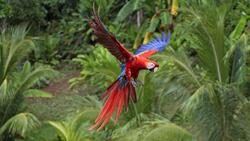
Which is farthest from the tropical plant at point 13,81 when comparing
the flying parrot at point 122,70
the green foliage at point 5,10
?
the flying parrot at point 122,70

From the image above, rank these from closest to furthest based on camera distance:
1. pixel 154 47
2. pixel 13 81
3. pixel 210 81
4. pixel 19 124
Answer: pixel 154 47 < pixel 210 81 < pixel 19 124 < pixel 13 81

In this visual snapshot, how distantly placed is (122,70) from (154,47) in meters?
0.23

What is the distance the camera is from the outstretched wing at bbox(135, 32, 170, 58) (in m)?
2.34

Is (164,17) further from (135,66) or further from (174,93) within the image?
(135,66)

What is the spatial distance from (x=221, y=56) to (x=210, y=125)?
84cm

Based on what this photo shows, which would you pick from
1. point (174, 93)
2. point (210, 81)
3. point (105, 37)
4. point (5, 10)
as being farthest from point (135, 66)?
point (5, 10)

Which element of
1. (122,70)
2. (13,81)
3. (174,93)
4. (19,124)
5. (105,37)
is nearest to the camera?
(105,37)

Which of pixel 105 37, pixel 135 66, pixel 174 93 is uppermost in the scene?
pixel 105 37

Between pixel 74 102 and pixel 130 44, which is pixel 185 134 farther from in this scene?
pixel 130 44

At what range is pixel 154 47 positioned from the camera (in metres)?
2.43

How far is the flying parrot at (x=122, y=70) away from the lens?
2.11 m

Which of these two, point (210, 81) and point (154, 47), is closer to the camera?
point (154, 47)

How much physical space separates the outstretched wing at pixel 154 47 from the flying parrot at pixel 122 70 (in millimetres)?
13

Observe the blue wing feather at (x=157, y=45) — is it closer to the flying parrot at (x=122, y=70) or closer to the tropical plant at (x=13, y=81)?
the flying parrot at (x=122, y=70)
